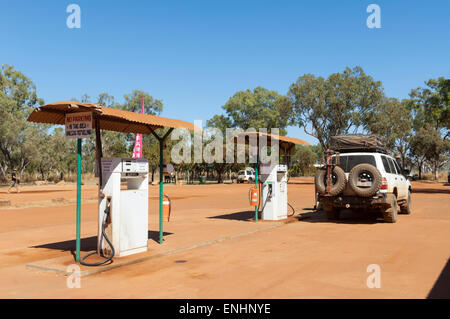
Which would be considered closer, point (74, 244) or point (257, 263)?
point (257, 263)

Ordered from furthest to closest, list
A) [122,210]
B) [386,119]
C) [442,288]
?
[386,119] → [122,210] → [442,288]

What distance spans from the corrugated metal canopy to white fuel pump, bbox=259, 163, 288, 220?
4.96 metres

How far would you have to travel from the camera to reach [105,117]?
27.8 feet

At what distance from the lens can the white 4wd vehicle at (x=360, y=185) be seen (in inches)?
483

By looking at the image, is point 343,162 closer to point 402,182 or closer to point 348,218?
point 348,218

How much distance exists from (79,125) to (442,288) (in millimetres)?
6484

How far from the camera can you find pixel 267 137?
13344 millimetres

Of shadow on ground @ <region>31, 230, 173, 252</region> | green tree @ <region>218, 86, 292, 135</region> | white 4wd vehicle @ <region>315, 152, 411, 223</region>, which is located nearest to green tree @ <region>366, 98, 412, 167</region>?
green tree @ <region>218, 86, 292, 135</region>

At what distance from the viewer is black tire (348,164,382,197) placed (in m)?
12.1

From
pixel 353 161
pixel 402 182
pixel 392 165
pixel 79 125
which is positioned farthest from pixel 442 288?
pixel 402 182

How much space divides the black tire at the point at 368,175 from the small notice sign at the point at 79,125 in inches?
327

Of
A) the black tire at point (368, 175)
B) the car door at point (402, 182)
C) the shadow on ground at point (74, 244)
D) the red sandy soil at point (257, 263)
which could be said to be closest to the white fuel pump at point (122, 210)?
the red sandy soil at point (257, 263)
